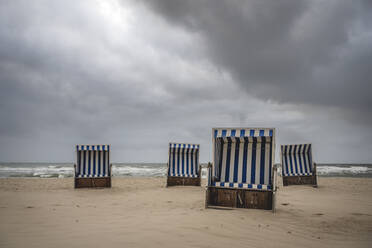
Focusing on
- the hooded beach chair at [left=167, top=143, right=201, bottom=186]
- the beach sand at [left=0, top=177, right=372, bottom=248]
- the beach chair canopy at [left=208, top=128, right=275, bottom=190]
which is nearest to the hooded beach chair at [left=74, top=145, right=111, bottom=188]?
the hooded beach chair at [left=167, top=143, right=201, bottom=186]

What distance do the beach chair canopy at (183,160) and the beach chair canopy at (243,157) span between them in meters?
5.95

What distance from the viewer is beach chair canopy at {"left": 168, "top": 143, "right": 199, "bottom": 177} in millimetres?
12172

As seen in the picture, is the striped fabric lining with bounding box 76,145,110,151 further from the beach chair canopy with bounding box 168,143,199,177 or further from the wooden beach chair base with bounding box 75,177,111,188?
the beach chair canopy with bounding box 168,143,199,177

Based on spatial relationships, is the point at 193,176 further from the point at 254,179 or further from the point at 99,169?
the point at 254,179

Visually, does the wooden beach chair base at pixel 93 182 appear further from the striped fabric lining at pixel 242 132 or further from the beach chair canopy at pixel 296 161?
the beach chair canopy at pixel 296 161

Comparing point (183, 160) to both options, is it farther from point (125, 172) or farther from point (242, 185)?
point (125, 172)

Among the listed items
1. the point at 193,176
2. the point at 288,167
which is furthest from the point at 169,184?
the point at 288,167

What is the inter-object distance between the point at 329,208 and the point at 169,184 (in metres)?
7.12

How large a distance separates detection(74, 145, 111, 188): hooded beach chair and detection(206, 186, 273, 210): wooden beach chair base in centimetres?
664

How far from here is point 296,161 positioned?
12.4m

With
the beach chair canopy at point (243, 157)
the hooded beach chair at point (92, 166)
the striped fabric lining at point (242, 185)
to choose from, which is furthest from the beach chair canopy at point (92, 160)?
the striped fabric lining at point (242, 185)

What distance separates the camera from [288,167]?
12383mm

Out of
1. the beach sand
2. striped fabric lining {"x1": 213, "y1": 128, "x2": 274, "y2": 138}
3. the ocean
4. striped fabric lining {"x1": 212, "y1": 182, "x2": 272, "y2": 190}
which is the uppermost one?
striped fabric lining {"x1": 213, "y1": 128, "x2": 274, "y2": 138}

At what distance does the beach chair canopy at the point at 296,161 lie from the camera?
485 inches
